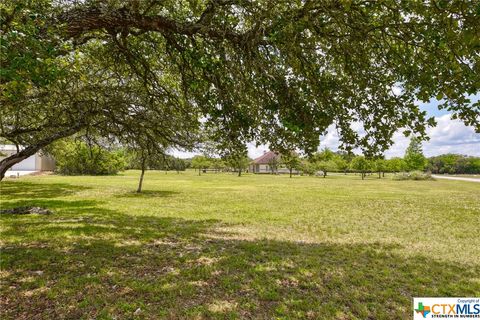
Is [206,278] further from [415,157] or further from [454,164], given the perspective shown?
[454,164]

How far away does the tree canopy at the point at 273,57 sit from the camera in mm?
4082

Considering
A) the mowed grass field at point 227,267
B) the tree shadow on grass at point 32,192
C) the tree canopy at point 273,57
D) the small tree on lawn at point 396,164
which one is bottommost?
the mowed grass field at point 227,267

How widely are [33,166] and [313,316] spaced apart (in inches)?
2653

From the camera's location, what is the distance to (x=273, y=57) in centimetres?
612

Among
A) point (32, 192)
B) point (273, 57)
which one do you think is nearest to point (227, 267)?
point (273, 57)

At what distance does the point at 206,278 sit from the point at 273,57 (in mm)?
4651

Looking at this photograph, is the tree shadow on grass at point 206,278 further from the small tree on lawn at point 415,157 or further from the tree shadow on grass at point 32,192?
the small tree on lawn at point 415,157

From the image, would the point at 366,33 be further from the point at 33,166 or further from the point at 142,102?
the point at 33,166

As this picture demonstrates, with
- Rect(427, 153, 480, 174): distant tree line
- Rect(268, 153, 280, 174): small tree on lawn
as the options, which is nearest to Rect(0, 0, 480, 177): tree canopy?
Rect(268, 153, 280, 174): small tree on lawn

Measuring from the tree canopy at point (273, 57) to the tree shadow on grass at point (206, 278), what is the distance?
2694mm

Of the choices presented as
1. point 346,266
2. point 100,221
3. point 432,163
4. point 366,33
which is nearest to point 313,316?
point 346,266

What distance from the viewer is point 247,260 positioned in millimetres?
7004

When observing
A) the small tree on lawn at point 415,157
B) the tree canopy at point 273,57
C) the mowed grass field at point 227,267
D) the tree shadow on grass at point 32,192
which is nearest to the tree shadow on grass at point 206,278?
the mowed grass field at point 227,267

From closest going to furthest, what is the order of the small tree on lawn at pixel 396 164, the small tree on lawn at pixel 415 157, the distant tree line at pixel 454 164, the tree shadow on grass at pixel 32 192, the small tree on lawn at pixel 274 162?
the small tree on lawn at pixel 274 162 < the tree shadow on grass at pixel 32 192 < the small tree on lawn at pixel 415 157 < the small tree on lawn at pixel 396 164 < the distant tree line at pixel 454 164
